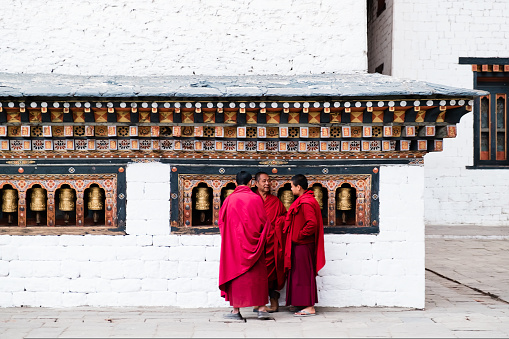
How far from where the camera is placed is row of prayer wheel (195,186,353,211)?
597 centimetres

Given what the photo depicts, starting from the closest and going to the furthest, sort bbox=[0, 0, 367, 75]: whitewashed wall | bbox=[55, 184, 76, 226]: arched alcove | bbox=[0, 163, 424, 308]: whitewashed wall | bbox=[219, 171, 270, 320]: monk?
bbox=[219, 171, 270, 320]: monk → bbox=[0, 163, 424, 308]: whitewashed wall → bbox=[55, 184, 76, 226]: arched alcove → bbox=[0, 0, 367, 75]: whitewashed wall

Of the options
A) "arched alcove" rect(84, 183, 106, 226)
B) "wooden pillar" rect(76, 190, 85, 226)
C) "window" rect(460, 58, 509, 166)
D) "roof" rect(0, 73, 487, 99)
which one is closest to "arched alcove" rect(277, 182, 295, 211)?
"roof" rect(0, 73, 487, 99)

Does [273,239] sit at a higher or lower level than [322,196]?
lower

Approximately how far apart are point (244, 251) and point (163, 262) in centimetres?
114

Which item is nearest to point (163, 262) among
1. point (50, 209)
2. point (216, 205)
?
point (216, 205)

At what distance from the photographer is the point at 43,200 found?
5.97 metres

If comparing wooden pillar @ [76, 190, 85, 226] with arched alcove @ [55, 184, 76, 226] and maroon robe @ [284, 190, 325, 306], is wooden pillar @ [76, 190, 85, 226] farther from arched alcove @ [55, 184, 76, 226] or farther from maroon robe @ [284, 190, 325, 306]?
maroon robe @ [284, 190, 325, 306]

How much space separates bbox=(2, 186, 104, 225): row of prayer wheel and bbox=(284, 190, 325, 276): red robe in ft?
7.30

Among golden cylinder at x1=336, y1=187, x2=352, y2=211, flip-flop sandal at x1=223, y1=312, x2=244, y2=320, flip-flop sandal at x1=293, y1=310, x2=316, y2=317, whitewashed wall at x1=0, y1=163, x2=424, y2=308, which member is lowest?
flip-flop sandal at x1=223, y1=312, x2=244, y2=320

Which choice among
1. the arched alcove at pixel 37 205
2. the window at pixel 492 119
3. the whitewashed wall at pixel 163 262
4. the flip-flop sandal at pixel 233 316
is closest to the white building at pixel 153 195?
the whitewashed wall at pixel 163 262

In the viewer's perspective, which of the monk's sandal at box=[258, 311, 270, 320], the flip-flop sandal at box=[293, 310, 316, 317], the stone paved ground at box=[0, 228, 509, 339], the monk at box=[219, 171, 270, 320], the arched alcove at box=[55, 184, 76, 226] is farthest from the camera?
the arched alcove at box=[55, 184, 76, 226]

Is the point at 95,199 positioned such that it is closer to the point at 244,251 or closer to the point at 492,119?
the point at 244,251

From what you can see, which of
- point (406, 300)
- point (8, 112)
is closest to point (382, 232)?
point (406, 300)

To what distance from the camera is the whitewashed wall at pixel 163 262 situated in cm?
583
